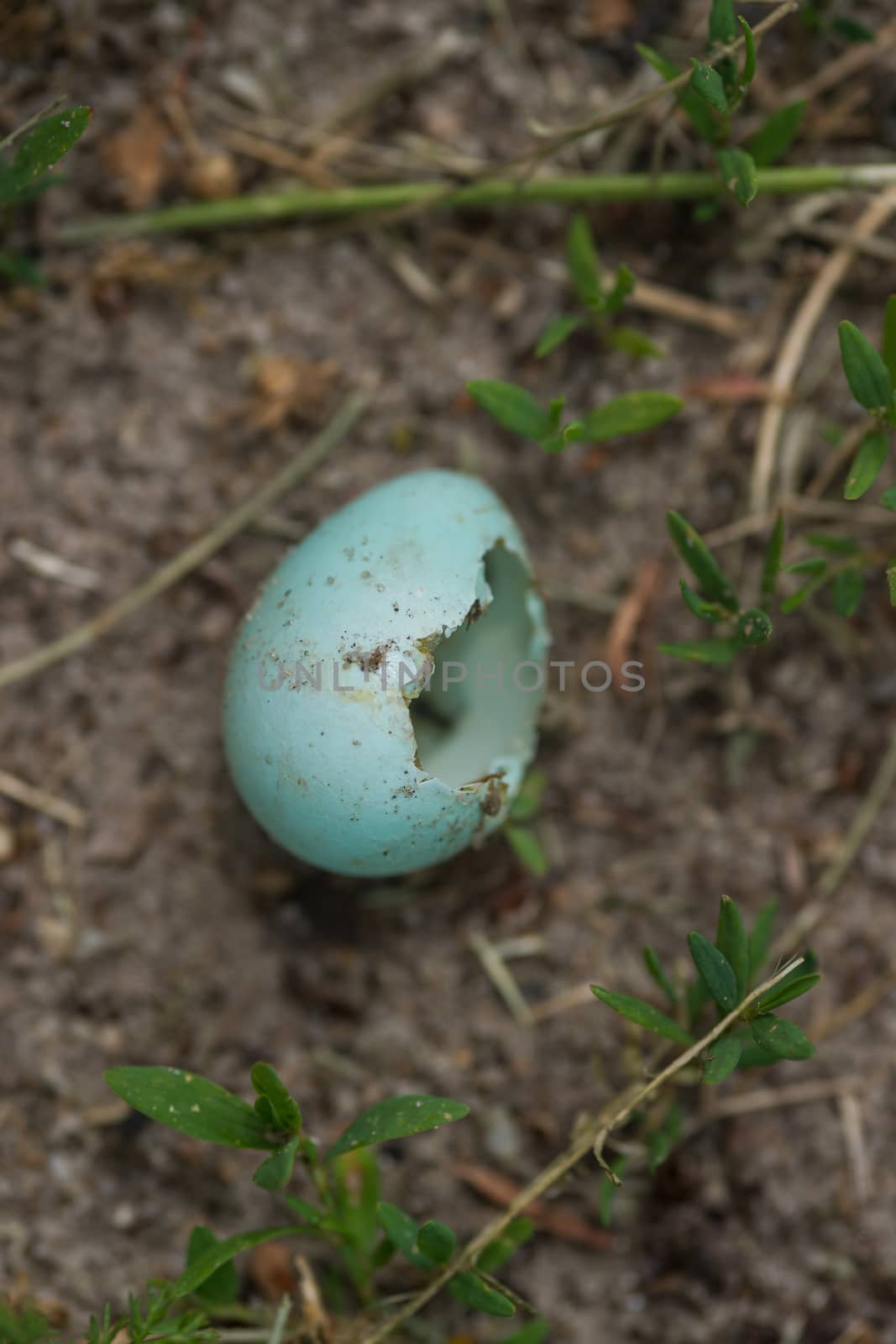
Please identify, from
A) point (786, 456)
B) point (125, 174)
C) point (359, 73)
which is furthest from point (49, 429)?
point (786, 456)

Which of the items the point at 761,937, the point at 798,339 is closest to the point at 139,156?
the point at 798,339

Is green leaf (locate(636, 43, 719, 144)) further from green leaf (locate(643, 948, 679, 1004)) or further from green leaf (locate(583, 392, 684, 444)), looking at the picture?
green leaf (locate(643, 948, 679, 1004))

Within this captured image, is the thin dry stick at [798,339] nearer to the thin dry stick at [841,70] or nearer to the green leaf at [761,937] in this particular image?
the thin dry stick at [841,70]

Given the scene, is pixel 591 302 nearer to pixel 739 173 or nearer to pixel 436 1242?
pixel 739 173

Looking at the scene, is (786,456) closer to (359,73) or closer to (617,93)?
(617,93)

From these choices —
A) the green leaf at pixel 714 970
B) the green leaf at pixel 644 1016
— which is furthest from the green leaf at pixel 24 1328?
the green leaf at pixel 714 970

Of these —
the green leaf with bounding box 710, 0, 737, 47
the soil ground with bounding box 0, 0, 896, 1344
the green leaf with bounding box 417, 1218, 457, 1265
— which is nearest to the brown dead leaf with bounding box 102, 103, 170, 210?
the soil ground with bounding box 0, 0, 896, 1344
